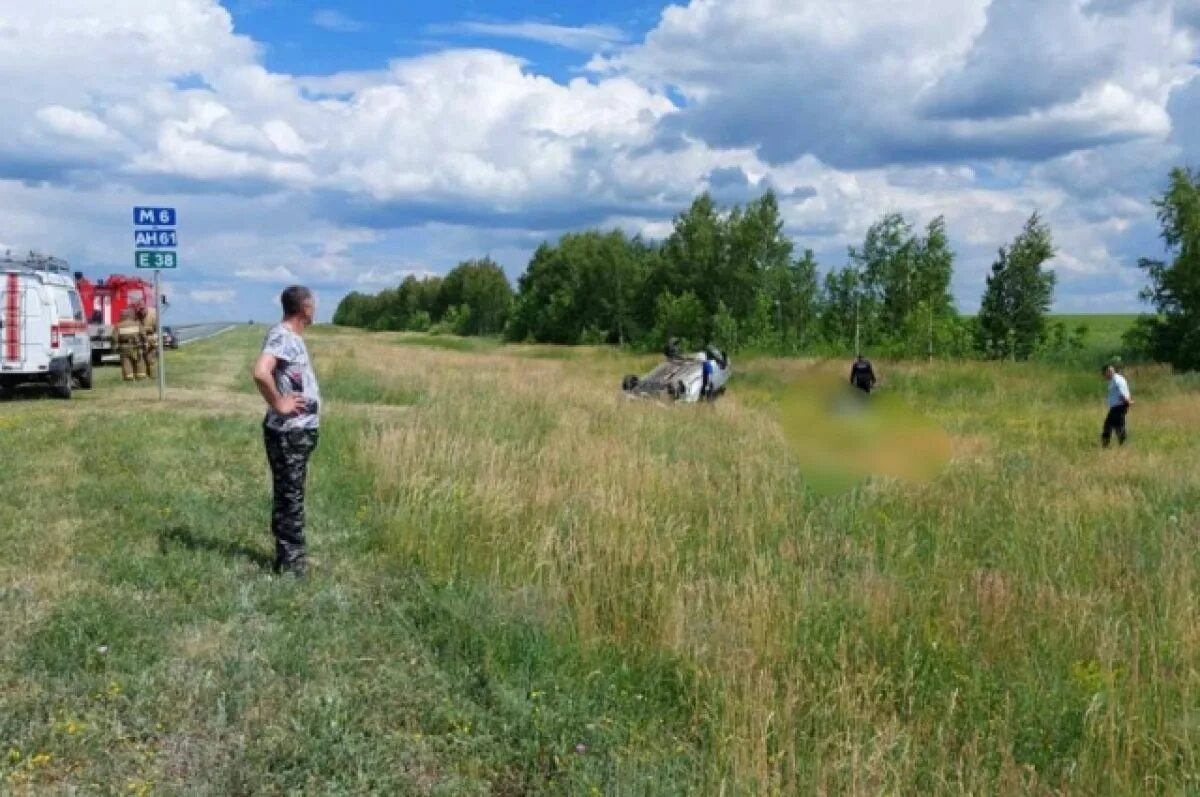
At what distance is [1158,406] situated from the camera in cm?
2475

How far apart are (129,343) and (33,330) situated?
592 centimetres

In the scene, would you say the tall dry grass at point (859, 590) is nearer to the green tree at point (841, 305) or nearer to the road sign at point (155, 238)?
the road sign at point (155, 238)

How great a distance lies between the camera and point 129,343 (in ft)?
77.1

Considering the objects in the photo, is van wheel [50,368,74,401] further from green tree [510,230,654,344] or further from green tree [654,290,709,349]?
green tree [510,230,654,344]

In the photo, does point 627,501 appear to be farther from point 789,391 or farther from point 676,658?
point 676,658

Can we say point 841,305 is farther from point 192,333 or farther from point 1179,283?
point 192,333

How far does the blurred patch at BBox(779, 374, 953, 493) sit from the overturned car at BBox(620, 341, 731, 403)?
15.8 metres

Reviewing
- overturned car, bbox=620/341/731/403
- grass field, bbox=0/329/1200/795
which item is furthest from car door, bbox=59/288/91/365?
overturned car, bbox=620/341/731/403

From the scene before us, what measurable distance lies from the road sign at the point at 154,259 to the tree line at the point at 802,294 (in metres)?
33.6

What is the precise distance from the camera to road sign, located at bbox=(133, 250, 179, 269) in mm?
16734

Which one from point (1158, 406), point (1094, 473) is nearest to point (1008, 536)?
point (1094, 473)

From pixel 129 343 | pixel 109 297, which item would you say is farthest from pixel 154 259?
pixel 109 297

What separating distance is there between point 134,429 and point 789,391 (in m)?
9.76

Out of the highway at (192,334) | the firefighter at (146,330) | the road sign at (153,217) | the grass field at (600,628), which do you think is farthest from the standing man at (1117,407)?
the highway at (192,334)
